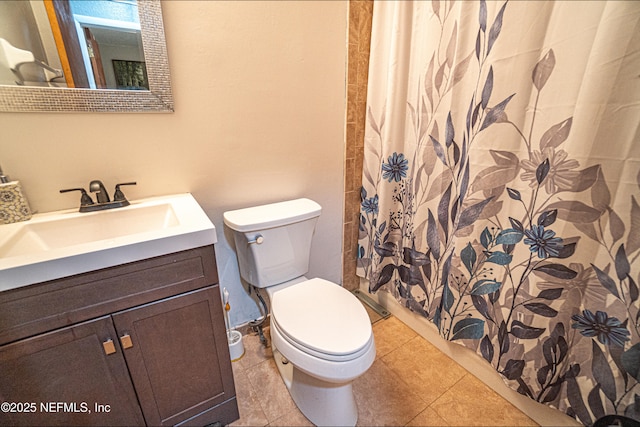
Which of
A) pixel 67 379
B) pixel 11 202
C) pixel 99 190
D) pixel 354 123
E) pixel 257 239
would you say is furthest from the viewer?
pixel 354 123

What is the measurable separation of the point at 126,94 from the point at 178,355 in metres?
0.95

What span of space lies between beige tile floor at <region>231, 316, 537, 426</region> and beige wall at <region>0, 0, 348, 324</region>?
0.35 meters

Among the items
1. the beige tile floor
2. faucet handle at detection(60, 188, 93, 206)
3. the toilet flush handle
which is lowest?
the beige tile floor

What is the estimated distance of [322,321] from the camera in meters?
1.01

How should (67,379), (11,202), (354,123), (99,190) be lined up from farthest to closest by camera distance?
(354,123) < (99,190) < (11,202) < (67,379)

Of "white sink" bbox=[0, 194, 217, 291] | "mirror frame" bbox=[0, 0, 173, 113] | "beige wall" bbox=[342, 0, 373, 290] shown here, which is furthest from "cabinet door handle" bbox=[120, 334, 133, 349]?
"beige wall" bbox=[342, 0, 373, 290]

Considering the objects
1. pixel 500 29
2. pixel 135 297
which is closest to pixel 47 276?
pixel 135 297

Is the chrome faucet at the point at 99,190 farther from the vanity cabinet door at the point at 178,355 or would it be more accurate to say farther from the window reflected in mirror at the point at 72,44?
the vanity cabinet door at the point at 178,355

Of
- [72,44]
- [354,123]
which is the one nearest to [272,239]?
[354,123]

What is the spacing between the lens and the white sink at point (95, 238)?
635mm

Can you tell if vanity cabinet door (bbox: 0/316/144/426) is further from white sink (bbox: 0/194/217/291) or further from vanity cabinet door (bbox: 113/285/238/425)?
white sink (bbox: 0/194/217/291)

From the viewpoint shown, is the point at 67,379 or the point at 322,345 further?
the point at 322,345

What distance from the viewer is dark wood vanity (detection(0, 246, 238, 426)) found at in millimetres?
679

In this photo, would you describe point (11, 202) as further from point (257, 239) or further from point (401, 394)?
point (401, 394)
